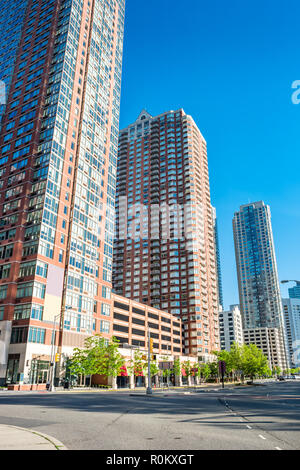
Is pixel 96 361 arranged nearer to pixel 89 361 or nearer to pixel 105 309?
pixel 89 361

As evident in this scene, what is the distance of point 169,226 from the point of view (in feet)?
489

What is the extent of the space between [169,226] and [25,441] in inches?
5502

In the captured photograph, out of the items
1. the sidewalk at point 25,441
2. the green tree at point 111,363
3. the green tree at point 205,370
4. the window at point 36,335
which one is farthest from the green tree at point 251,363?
the sidewalk at point 25,441

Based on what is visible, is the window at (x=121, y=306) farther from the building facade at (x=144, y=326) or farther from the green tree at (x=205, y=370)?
the green tree at (x=205, y=370)

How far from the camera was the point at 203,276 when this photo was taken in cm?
14338

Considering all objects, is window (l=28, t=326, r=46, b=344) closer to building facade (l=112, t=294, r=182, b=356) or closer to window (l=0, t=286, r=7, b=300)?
window (l=0, t=286, r=7, b=300)

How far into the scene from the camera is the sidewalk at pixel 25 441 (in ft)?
30.2

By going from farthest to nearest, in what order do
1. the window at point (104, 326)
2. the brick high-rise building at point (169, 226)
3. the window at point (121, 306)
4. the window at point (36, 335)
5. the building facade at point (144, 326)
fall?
the brick high-rise building at point (169, 226) → the building facade at point (144, 326) → the window at point (121, 306) → the window at point (104, 326) → the window at point (36, 335)

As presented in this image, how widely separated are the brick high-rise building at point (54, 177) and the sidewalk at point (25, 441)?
5356 cm

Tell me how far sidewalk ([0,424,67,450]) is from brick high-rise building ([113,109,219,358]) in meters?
126

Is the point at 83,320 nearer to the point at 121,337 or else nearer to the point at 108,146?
the point at 121,337

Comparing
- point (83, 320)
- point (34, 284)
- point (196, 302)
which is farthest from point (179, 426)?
point (196, 302)

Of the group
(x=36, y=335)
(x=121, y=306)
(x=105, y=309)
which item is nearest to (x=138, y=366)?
(x=105, y=309)
